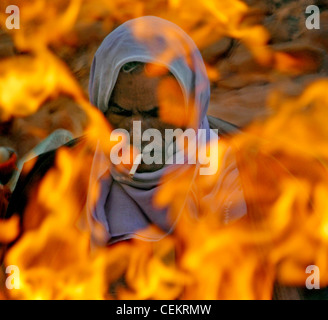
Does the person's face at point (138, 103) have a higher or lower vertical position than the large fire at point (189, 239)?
higher

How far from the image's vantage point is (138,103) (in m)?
2.09

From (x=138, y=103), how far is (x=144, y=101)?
2 centimetres

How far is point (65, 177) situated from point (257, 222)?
670 millimetres

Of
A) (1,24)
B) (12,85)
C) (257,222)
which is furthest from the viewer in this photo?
(1,24)

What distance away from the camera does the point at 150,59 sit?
6.66 ft

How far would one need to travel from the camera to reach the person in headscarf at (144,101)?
6.68 ft

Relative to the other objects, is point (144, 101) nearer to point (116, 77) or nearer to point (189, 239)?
point (116, 77)

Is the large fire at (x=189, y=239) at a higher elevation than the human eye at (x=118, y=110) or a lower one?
lower

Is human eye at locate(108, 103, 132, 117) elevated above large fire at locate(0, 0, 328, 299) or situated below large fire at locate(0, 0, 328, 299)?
above

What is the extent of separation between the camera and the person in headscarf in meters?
2.04

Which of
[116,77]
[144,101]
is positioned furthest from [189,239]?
[116,77]
